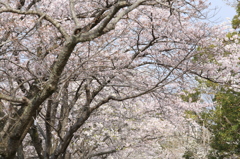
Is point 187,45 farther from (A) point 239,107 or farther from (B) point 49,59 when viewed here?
(A) point 239,107

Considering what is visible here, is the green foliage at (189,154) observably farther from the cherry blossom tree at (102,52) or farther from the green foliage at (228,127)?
the cherry blossom tree at (102,52)

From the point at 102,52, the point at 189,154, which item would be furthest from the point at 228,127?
the point at 102,52

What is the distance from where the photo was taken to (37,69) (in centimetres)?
636

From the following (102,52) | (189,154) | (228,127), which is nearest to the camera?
(102,52)

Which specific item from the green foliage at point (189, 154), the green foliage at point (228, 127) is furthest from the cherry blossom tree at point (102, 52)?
the green foliage at point (189, 154)

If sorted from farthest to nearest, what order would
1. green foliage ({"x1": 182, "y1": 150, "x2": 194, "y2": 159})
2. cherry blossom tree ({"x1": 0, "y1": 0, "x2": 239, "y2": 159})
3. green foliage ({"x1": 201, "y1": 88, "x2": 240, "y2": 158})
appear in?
green foliage ({"x1": 182, "y1": 150, "x2": 194, "y2": 159})
green foliage ({"x1": 201, "y1": 88, "x2": 240, "y2": 158})
cherry blossom tree ({"x1": 0, "y1": 0, "x2": 239, "y2": 159})

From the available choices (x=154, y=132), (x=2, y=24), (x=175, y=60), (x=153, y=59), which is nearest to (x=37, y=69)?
(x=2, y=24)

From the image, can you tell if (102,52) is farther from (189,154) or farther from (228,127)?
(189,154)

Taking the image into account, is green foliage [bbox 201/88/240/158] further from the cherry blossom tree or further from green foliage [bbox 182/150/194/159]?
the cherry blossom tree

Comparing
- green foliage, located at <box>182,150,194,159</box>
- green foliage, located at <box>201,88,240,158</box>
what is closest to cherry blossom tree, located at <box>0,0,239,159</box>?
green foliage, located at <box>201,88,240,158</box>

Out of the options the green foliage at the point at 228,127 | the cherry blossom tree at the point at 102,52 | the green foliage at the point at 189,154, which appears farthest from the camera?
the green foliage at the point at 189,154

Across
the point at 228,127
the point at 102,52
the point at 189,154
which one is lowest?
the point at 189,154

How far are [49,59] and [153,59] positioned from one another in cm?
247

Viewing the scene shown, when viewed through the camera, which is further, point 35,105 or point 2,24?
point 2,24
